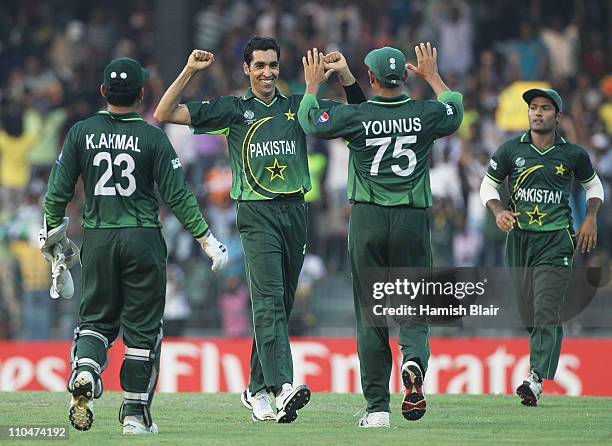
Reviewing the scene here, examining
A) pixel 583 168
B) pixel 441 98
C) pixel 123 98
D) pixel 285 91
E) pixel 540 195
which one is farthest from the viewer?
pixel 285 91

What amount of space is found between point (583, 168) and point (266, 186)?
9.96 feet

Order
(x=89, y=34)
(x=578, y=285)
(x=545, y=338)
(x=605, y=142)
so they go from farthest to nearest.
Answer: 1. (x=89, y=34)
2. (x=605, y=142)
3. (x=578, y=285)
4. (x=545, y=338)

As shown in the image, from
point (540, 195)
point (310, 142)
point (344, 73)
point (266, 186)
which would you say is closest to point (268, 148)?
point (266, 186)

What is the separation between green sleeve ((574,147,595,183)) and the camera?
1209 centimetres

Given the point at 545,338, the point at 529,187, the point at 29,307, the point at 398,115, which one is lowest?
the point at 29,307

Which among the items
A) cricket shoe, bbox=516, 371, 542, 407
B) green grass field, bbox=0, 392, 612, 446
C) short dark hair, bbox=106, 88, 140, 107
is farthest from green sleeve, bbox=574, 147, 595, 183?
short dark hair, bbox=106, 88, 140, 107

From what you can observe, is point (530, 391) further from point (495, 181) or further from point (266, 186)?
point (266, 186)

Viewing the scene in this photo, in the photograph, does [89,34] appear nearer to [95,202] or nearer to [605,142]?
[605,142]

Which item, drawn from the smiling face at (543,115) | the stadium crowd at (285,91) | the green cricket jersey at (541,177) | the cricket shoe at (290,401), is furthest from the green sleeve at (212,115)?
the stadium crowd at (285,91)

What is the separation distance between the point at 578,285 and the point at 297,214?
5.57 metres

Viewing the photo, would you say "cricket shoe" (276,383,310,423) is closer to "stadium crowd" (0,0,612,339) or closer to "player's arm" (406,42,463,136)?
"player's arm" (406,42,463,136)

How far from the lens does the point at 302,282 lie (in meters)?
18.6

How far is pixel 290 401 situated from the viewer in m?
9.84

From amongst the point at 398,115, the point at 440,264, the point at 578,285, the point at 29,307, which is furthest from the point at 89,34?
the point at 398,115
